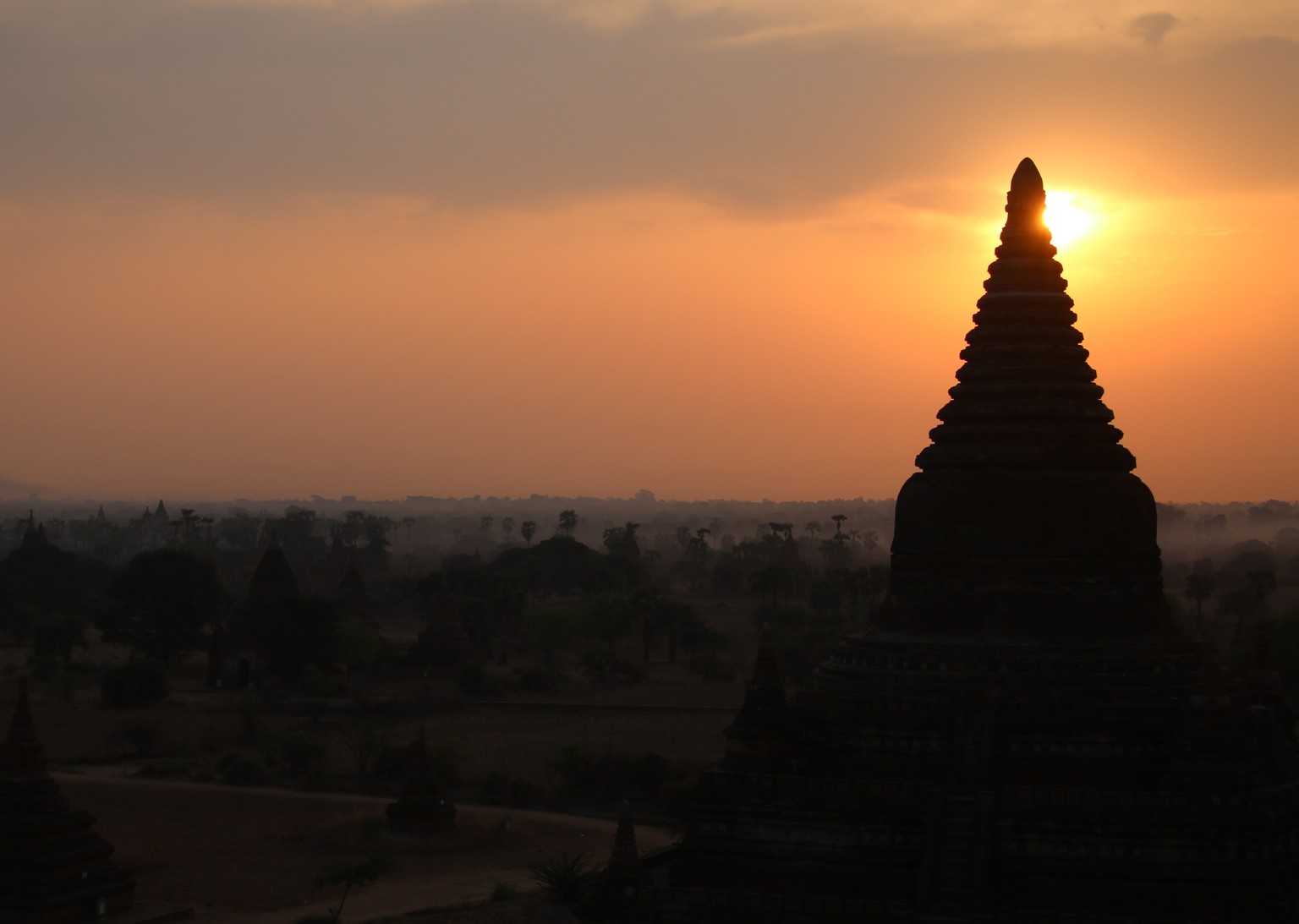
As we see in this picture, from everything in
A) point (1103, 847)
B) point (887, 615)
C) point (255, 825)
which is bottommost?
point (255, 825)

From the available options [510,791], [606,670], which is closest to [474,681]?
[606,670]

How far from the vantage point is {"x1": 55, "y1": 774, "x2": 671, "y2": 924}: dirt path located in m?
30.7

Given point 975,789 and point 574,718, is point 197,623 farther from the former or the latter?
point 975,789

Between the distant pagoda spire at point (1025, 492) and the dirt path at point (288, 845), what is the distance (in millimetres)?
11988

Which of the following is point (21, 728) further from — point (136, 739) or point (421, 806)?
point (136, 739)

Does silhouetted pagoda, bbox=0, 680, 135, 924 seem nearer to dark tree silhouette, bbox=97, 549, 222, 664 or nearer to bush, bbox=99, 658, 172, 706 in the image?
bush, bbox=99, 658, 172, 706

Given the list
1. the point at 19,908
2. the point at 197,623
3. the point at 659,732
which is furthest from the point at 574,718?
the point at 19,908

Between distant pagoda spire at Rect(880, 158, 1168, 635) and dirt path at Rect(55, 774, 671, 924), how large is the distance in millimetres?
11988

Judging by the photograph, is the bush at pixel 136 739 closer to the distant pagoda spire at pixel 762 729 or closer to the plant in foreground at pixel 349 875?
Result: the plant in foreground at pixel 349 875

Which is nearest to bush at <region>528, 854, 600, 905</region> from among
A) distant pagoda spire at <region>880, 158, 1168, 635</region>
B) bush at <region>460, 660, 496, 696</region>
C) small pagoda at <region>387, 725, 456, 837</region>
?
A: small pagoda at <region>387, 725, 456, 837</region>

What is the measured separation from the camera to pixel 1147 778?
2009 cm

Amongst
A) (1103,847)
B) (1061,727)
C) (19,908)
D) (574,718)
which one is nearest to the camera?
(1103,847)

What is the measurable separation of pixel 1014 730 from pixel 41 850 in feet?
49.0

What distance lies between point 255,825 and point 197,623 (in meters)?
29.9
